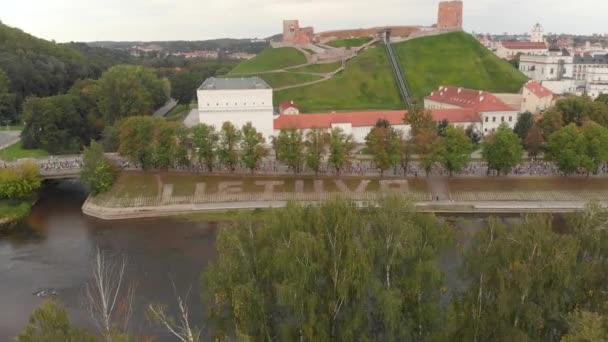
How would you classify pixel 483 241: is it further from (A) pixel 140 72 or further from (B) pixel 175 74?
(B) pixel 175 74

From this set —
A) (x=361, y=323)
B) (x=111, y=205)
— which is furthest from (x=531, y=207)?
(x=111, y=205)

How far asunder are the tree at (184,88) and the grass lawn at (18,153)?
86.9 ft

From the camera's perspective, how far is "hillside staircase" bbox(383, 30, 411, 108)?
54531mm

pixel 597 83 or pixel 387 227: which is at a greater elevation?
pixel 597 83

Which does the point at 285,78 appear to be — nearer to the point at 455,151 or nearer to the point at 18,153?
the point at 18,153

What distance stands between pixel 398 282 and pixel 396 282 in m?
0.06

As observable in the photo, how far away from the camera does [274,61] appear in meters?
64.6

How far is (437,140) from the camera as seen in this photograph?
30.7 metres

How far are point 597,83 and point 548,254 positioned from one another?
59782 millimetres

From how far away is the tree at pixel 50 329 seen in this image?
9258 mm

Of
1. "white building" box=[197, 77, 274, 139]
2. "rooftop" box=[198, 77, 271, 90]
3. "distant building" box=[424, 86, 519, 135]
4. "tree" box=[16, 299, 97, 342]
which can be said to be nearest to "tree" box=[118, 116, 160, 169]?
"white building" box=[197, 77, 274, 139]

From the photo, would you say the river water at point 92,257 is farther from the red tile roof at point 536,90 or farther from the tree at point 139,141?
the red tile roof at point 536,90

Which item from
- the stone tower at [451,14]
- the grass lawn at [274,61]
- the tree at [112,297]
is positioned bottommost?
the tree at [112,297]

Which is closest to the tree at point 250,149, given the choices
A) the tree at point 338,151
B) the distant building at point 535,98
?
the tree at point 338,151
